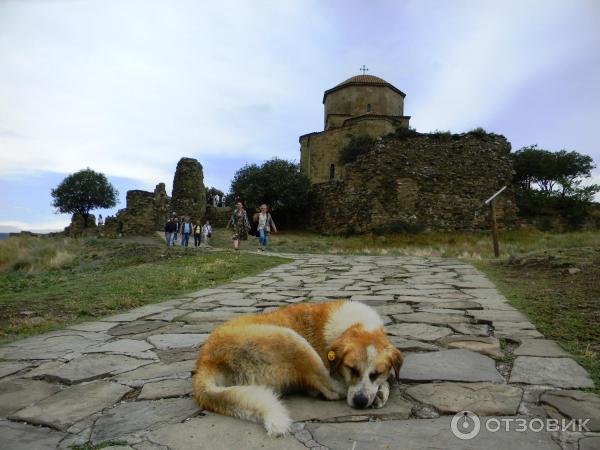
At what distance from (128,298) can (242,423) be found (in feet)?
14.5

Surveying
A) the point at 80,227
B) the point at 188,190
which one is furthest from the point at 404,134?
the point at 80,227

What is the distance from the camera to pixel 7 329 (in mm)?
4230

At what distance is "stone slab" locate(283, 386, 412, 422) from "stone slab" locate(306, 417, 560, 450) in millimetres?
69

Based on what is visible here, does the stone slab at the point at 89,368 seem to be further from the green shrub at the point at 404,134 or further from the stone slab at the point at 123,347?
the green shrub at the point at 404,134

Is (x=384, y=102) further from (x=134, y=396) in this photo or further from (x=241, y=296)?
(x=134, y=396)

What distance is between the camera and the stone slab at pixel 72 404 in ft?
6.83

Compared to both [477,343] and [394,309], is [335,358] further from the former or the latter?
[394,309]

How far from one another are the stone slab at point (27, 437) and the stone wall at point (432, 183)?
18.1m

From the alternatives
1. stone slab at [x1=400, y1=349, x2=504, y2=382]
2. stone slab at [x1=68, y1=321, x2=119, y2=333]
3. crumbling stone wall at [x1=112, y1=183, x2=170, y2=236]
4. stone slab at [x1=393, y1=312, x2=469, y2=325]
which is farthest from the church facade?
stone slab at [x1=400, y1=349, x2=504, y2=382]

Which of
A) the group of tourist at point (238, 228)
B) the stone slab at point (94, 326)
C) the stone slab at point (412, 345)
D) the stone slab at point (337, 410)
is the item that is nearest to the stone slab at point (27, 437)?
the stone slab at point (337, 410)

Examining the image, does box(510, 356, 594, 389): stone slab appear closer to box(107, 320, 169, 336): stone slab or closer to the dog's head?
the dog's head

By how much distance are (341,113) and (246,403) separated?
34.6 meters

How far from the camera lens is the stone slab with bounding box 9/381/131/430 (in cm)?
208

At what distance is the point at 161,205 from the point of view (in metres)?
25.5
